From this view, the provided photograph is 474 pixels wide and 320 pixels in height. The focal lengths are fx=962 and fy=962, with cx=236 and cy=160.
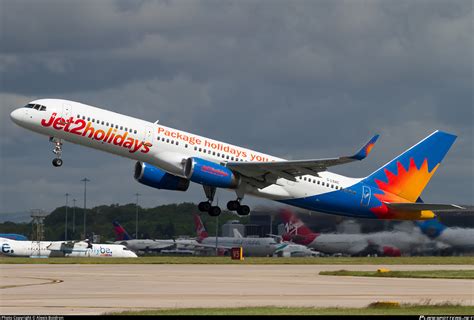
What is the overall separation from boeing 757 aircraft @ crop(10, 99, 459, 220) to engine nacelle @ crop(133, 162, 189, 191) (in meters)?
0.06

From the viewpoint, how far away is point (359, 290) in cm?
3769

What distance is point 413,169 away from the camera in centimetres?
6788

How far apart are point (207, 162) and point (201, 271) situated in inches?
281

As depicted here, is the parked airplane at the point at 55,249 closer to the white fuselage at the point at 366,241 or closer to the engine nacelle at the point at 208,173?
the white fuselage at the point at 366,241

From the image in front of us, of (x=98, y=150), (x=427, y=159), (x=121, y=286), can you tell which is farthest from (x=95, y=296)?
(x=427, y=159)

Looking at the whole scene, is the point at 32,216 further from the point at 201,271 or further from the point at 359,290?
the point at 359,290

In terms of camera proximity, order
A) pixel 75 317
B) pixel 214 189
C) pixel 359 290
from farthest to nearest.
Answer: pixel 214 189
pixel 359 290
pixel 75 317

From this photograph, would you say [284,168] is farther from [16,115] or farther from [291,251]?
[291,251]

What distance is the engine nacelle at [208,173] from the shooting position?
55.8 meters

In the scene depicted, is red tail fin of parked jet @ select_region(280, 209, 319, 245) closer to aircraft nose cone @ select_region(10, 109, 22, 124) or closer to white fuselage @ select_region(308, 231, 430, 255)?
white fuselage @ select_region(308, 231, 430, 255)

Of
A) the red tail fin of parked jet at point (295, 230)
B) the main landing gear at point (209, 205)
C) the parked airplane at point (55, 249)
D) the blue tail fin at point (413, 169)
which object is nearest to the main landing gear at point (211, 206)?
the main landing gear at point (209, 205)

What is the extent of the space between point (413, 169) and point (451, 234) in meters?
14.3

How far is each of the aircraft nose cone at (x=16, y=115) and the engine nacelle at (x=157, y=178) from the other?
816 cm

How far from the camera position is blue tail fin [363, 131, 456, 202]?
6638cm
